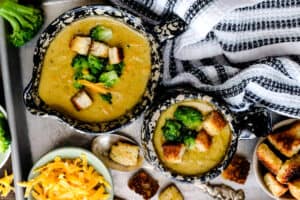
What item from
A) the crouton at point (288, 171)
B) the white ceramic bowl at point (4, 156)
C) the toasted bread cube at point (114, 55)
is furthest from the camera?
the white ceramic bowl at point (4, 156)

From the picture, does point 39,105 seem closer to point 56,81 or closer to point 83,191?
point 56,81

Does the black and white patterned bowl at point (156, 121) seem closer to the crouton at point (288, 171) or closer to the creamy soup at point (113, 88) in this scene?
the creamy soup at point (113, 88)

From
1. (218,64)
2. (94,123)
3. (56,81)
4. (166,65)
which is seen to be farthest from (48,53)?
(218,64)

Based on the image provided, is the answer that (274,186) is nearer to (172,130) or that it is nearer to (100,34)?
(172,130)

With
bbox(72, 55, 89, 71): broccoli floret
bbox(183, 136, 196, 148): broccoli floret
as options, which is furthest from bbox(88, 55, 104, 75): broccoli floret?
bbox(183, 136, 196, 148): broccoli floret

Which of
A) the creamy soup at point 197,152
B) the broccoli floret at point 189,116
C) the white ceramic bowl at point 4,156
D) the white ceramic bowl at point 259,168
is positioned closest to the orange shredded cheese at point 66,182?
the white ceramic bowl at point 4,156

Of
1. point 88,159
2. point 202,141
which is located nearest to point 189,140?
point 202,141
